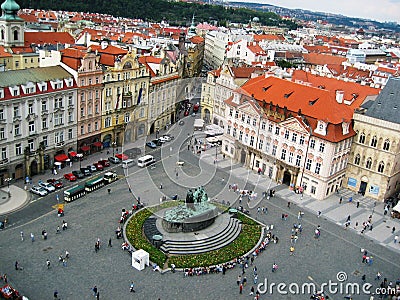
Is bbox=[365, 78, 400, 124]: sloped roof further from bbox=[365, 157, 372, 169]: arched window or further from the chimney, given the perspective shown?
bbox=[365, 157, 372, 169]: arched window

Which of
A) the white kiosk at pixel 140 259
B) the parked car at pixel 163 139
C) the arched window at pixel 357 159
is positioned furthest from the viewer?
the parked car at pixel 163 139

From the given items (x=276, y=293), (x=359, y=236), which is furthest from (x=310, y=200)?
(x=276, y=293)

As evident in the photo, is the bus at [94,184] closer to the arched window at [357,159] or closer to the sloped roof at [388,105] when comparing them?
the arched window at [357,159]

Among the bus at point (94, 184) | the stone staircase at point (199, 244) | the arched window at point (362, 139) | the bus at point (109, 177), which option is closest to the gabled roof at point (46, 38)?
the bus at point (109, 177)

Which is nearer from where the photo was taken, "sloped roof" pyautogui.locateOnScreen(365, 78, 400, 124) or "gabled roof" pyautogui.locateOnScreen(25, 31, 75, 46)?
"sloped roof" pyautogui.locateOnScreen(365, 78, 400, 124)

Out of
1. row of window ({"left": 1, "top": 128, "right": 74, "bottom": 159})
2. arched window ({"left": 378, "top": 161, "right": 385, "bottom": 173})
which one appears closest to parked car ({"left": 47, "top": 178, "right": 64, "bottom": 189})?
row of window ({"left": 1, "top": 128, "right": 74, "bottom": 159})

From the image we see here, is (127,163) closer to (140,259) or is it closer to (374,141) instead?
(140,259)

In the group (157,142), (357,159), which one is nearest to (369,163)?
(357,159)
